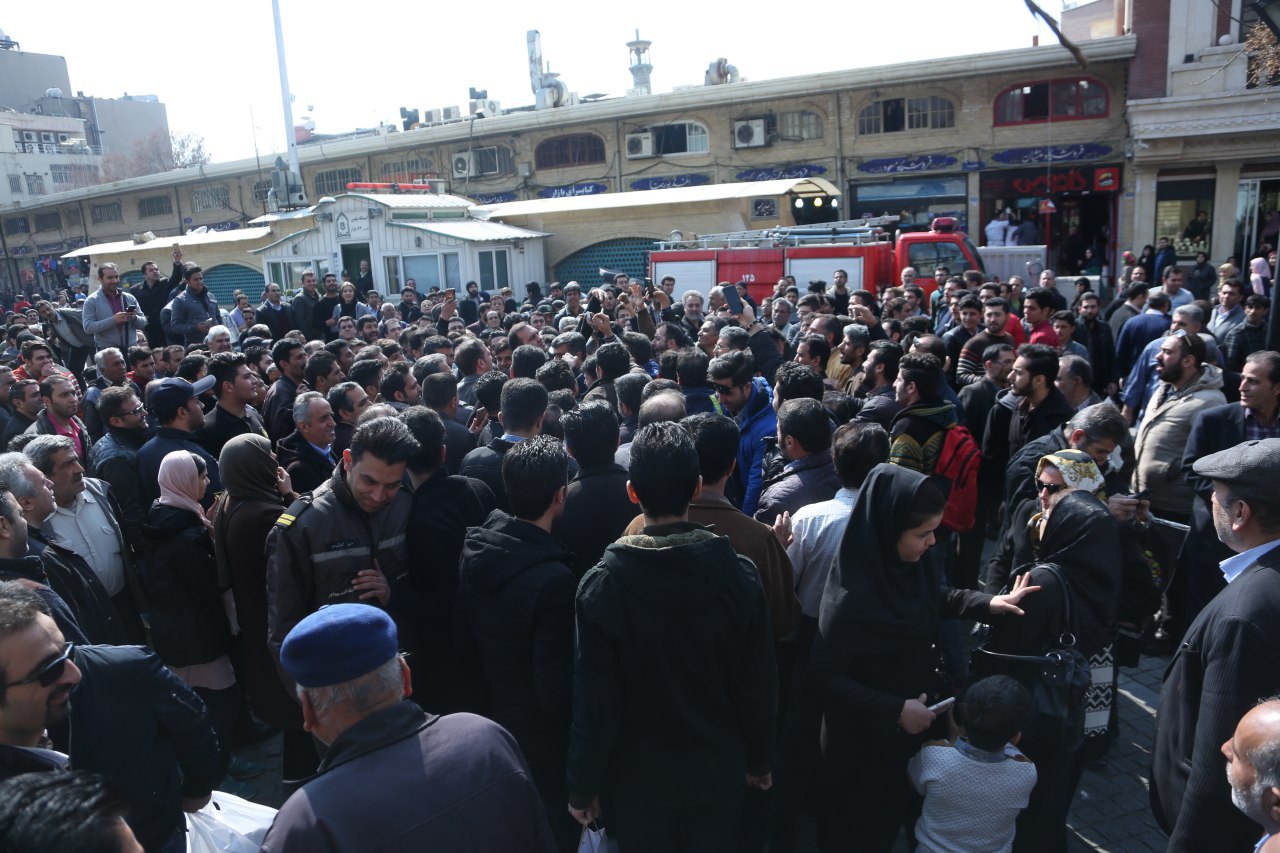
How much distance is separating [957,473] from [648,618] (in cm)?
260

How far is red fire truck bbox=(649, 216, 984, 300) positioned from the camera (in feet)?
40.2

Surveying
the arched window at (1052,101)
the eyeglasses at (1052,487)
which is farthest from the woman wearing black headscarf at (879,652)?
the arched window at (1052,101)

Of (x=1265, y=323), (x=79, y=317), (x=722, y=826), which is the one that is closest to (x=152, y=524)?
(x=722, y=826)

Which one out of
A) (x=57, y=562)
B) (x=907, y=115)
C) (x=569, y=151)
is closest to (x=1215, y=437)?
(x=57, y=562)

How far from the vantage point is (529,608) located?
274 cm

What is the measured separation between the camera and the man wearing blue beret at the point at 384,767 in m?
1.74

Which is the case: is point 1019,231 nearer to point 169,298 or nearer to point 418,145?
point 169,298

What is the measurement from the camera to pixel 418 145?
2883 centimetres

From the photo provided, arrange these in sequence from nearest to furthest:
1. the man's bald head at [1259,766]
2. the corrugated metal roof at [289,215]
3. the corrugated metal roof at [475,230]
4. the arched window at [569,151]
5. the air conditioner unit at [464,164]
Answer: the man's bald head at [1259,766]
the corrugated metal roof at [475,230]
the corrugated metal roof at [289,215]
the arched window at [569,151]
the air conditioner unit at [464,164]

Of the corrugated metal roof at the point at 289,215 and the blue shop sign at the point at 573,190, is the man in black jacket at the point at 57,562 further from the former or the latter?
the blue shop sign at the point at 573,190

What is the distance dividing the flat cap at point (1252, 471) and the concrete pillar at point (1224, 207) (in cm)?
2046

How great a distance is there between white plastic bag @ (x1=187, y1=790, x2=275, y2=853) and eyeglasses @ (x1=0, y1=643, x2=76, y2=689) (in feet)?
2.33

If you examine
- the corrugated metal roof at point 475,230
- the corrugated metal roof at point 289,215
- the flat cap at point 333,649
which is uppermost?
the corrugated metal roof at point 289,215

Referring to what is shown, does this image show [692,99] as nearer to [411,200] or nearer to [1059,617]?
[411,200]
